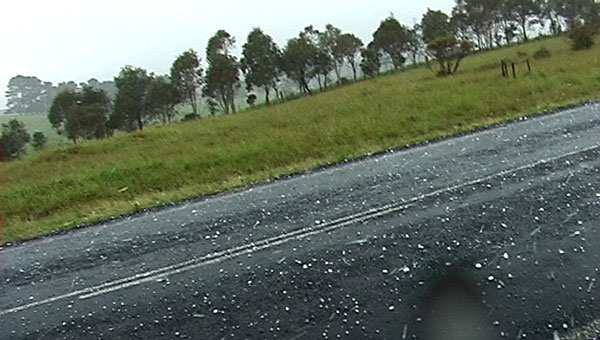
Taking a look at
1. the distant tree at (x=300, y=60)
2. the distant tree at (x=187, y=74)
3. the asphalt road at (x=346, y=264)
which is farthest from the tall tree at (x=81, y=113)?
the asphalt road at (x=346, y=264)

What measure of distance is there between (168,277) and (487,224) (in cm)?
305

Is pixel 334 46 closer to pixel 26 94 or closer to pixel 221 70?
pixel 221 70

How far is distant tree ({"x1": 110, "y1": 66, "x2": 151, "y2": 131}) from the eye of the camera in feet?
99.1

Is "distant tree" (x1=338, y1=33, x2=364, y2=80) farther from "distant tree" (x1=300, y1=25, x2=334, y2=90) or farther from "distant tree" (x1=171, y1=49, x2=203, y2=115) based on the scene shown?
"distant tree" (x1=171, y1=49, x2=203, y2=115)

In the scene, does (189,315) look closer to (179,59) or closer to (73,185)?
(73,185)

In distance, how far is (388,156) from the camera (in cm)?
835

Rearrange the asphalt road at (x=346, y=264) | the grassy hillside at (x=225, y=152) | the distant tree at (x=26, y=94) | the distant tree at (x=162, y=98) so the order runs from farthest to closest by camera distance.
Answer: the distant tree at (x=26, y=94)
the distant tree at (x=162, y=98)
the grassy hillside at (x=225, y=152)
the asphalt road at (x=346, y=264)

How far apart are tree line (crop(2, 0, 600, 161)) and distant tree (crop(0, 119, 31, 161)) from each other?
8.20ft

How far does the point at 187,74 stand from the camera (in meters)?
34.4

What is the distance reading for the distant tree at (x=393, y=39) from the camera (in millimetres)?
41719

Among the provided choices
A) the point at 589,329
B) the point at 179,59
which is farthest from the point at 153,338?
the point at 179,59

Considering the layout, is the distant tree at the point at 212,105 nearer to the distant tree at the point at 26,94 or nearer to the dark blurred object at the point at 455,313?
the distant tree at the point at 26,94

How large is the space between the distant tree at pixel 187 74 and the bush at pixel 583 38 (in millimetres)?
25509

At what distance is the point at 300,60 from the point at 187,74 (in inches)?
361
